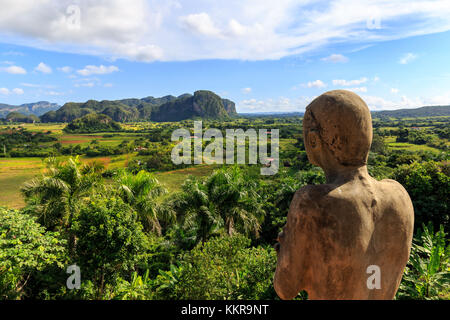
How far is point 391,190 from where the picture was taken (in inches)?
103

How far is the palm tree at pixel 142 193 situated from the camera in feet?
33.8

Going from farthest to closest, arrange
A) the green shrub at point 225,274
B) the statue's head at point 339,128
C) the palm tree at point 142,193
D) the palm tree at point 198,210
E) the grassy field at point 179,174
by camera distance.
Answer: the grassy field at point 179,174, the palm tree at point 142,193, the palm tree at point 198,210, the green shrub at point 225,274, the statue's head at point 339,128

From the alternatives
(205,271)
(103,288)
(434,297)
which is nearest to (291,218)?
(205,271)

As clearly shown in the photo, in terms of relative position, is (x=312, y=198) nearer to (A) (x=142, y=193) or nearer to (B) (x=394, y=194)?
(B) (x=394, y=194)

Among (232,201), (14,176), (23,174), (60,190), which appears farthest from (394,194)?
(23,174)

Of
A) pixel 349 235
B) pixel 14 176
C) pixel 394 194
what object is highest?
pixel 394 194

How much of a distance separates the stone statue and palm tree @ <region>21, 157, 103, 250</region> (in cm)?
858

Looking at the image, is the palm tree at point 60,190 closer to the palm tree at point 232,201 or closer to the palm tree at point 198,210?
the palm tree at point 198,210

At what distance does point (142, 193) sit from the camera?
34.9 feet

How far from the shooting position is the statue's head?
2414 mm

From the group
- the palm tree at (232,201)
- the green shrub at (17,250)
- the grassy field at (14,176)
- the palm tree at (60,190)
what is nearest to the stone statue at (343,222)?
the green shrub at (17,250)

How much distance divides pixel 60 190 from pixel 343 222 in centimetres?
950

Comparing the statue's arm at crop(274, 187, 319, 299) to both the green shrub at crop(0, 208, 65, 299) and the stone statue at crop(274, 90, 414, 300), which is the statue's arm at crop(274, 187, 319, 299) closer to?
the stone statue at crop(274, 90, 414, 300)
